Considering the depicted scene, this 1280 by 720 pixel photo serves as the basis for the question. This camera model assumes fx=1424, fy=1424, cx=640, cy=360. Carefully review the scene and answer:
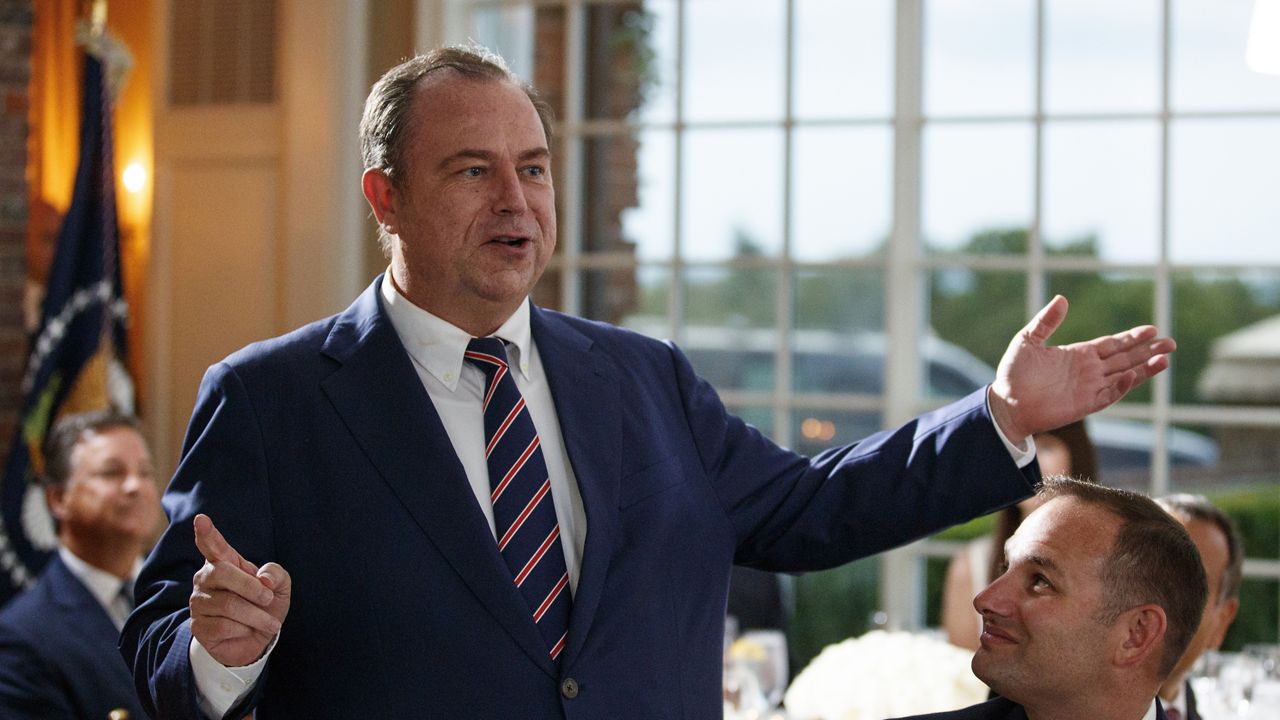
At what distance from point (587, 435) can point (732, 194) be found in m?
2.60

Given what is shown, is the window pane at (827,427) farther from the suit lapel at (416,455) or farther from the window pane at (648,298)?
the suit lapel at (416,455)

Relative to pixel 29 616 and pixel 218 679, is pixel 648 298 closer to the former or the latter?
pixel 29 616

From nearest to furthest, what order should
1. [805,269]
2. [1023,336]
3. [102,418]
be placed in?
1. [1023,336]
2. [102,418]
3. [805,269]

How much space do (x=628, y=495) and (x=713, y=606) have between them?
18 centimetres

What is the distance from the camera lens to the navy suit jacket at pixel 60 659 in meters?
2.47

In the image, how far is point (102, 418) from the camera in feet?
9.89

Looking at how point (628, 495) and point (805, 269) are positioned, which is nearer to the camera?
point (628, 495)

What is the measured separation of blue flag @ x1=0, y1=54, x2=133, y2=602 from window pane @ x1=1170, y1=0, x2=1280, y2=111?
9.53ft

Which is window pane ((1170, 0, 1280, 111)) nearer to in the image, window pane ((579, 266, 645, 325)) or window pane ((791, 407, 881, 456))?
window pane ((791, 407, 881, 456))

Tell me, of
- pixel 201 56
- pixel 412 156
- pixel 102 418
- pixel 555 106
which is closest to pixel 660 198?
pixel 555 106

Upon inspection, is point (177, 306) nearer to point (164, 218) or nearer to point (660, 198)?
point (164, 218)

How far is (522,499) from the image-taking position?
158 centimetres

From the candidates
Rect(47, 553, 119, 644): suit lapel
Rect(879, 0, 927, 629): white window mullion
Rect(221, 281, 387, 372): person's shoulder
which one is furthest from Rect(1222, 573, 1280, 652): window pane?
Rect(221, 281, 387, 372): person's shoulder

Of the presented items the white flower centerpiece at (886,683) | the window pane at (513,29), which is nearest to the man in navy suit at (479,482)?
the white flower centerpiece at (886,683)
